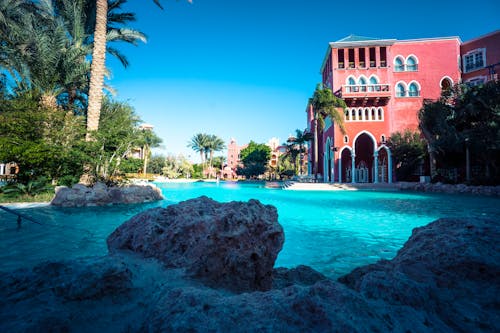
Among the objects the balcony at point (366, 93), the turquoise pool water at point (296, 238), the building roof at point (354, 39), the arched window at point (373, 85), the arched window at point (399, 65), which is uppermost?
the building roof at point (354, 39)

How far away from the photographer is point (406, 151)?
22.9 m

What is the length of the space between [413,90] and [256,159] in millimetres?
31013

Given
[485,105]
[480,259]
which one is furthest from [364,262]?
[485,105]

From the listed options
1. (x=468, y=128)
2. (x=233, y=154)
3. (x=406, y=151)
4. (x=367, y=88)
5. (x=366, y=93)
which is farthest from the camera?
(x=233, y=154)

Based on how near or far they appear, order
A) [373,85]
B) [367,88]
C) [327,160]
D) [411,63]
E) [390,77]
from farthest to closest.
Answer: [327,160] → [411,63] → [390,77] → [367,88] → [373,85]

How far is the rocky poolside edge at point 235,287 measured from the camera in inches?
41.8

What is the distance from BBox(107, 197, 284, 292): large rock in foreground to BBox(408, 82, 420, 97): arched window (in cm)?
3020

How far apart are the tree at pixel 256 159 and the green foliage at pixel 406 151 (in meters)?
29.2

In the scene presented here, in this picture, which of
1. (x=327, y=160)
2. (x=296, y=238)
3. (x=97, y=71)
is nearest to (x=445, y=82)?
(x=327, y=160)

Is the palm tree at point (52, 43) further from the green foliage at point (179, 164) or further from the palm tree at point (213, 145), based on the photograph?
the palm tree at point (213, 145)

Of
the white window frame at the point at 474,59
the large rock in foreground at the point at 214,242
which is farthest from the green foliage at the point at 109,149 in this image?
the white window frame at the point at 474,59

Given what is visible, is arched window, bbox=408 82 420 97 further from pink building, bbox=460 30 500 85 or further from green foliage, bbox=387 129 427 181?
green foliage, bbox=387 129 427 181

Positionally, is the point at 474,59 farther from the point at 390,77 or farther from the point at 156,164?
the point at 156,164

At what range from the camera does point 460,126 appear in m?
19.7
